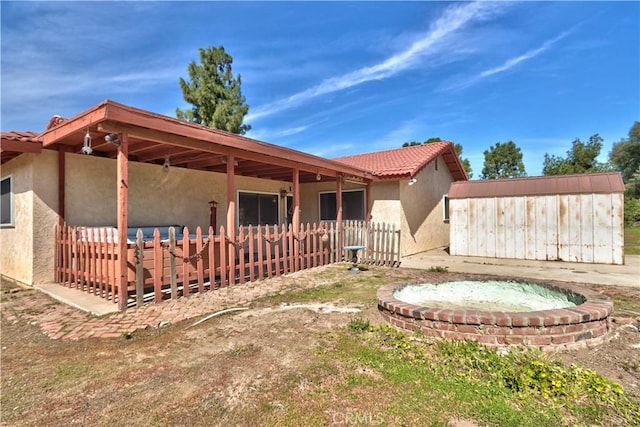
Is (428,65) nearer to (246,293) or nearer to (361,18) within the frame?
(361,18)

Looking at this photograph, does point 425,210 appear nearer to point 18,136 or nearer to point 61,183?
point 61,183

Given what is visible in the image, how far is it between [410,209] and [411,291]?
289 inches

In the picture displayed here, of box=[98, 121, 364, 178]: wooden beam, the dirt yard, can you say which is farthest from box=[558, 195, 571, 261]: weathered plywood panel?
box=[98, 121, 364, 178]: wooden beam

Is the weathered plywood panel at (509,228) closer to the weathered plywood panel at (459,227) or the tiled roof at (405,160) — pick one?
the weathered plywood panel at (459,227)

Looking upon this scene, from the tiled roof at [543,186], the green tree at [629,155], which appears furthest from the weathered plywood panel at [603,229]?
the green tree at [629,155]

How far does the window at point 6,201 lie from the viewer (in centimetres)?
723

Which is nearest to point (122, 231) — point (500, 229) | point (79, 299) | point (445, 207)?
point (79, 299)

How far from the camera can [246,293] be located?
5.84 metres

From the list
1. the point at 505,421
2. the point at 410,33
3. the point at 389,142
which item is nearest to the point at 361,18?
the point at 410,33

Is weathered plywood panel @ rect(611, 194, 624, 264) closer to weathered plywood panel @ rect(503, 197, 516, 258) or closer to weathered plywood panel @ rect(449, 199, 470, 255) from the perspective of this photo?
weathered plywood panel @ rect(503, 197, 516, 258)

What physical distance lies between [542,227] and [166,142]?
11203 millimetres

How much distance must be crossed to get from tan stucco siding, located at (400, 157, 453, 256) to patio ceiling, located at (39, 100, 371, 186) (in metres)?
3.14

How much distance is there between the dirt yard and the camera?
2.24 m

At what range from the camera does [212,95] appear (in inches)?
883
